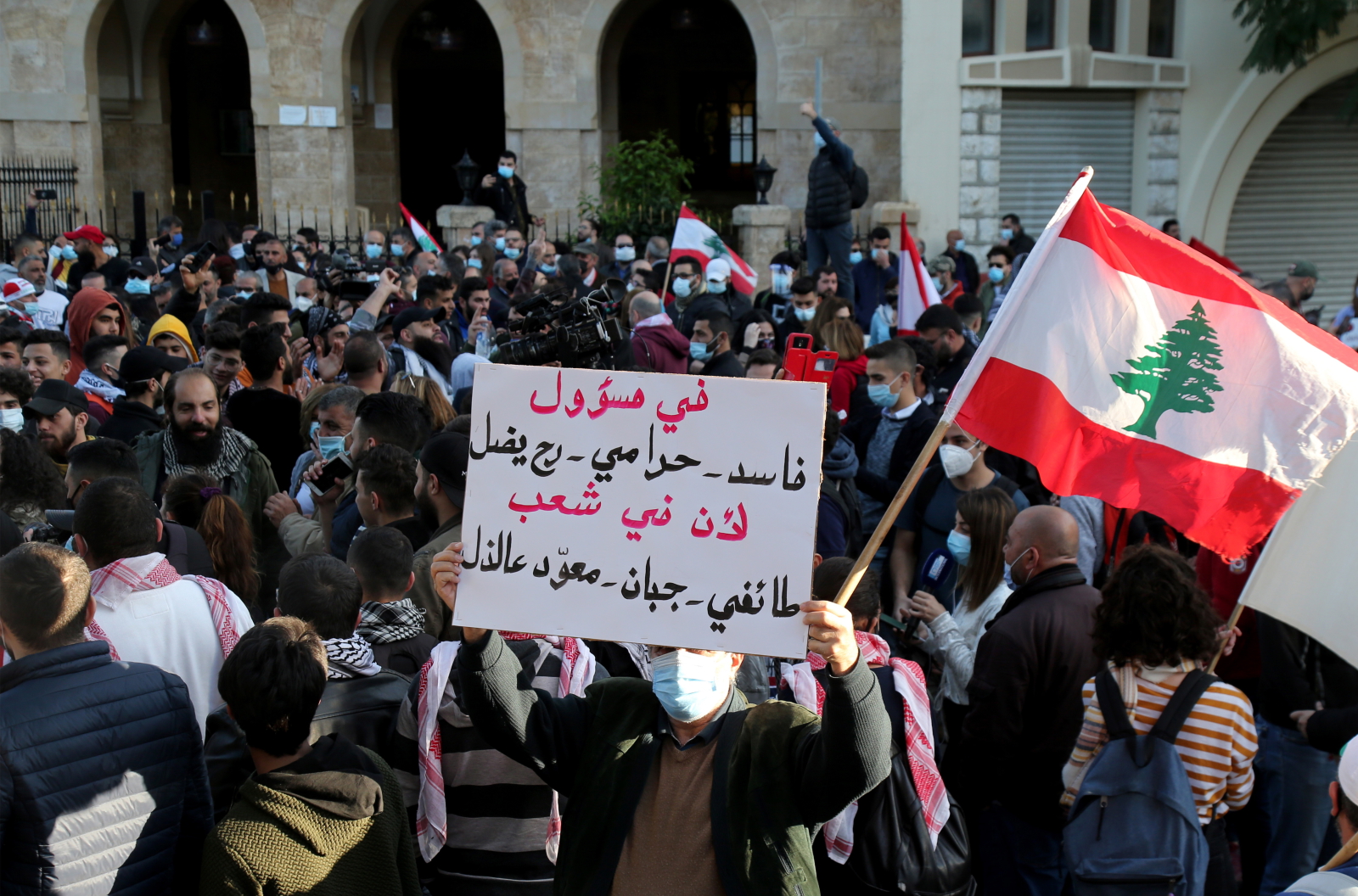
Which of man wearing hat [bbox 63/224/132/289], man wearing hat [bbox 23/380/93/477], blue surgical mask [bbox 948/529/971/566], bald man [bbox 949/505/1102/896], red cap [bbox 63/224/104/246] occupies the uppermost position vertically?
red cap [bbox 63/224/104/246]

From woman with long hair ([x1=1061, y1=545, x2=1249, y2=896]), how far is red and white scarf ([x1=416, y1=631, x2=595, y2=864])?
151 cm

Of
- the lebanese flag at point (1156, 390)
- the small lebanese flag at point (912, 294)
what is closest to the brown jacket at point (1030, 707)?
the lebanese flag at point (1156, 390)

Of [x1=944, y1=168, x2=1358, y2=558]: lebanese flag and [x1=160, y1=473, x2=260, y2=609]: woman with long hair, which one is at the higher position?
[x1=944, y1=168, x2=1358, y2=558]: lebanese flag

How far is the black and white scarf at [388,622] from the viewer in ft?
12.0

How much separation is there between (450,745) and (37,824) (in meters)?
0.94

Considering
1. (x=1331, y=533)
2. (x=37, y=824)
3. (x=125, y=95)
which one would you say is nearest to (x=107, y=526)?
(x=37, y=824)

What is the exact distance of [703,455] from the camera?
267 cm

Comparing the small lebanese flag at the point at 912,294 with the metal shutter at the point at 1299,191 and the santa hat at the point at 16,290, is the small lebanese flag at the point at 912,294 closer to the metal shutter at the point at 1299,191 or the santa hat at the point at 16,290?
the santa hat at the point at 16,290

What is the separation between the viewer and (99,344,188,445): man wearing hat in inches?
243

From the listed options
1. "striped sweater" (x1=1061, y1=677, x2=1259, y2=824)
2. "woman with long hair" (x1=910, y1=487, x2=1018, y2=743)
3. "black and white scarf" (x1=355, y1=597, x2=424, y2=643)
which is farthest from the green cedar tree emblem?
"black and white scarf" (x1=355, y1=597, x2=424, y2=643)

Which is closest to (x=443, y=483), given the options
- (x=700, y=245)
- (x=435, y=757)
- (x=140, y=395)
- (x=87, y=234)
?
(x=435, y=757)

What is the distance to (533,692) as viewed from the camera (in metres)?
2.77

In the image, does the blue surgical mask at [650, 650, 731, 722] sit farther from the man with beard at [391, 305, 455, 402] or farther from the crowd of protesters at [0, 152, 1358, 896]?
the man with beard at [391, 305, 455, 402]

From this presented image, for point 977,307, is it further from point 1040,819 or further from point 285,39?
point 285,39
